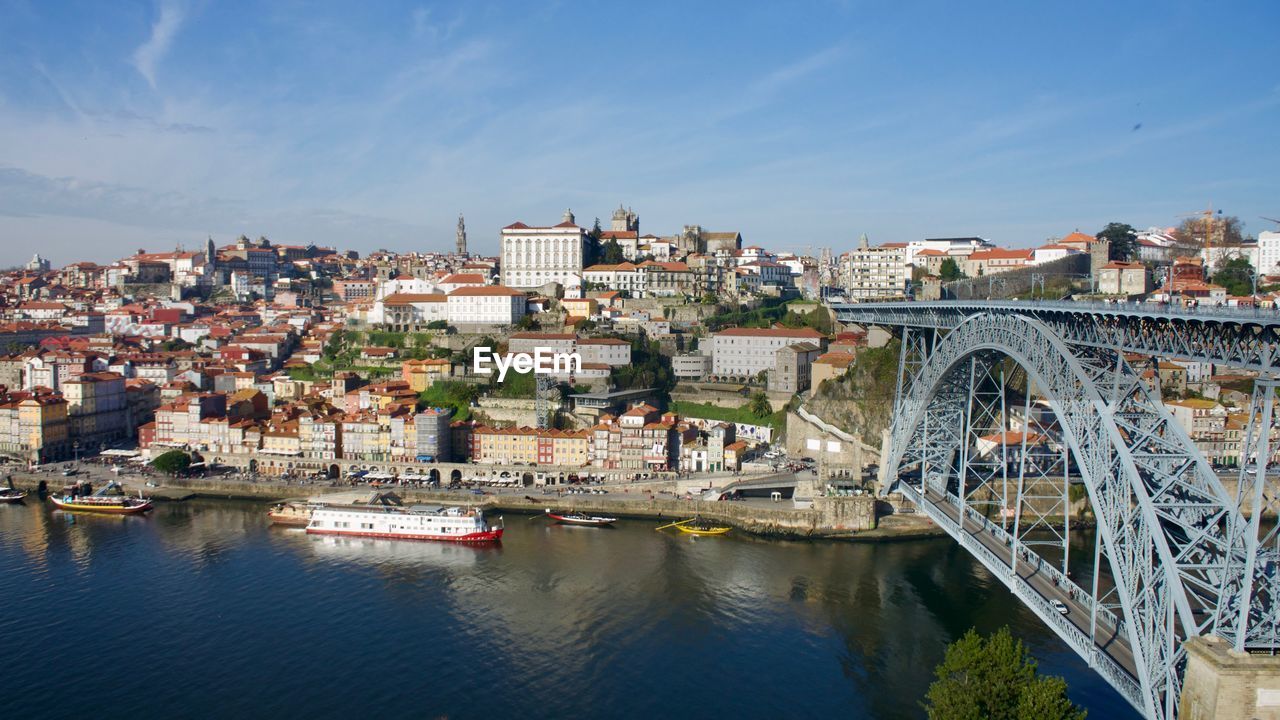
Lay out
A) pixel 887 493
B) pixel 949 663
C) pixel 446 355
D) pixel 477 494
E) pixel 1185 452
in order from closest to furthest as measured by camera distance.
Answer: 1. pixel 1185 452
2. pixel 949 663
3. pixel 887 493
4. pixel 477 494
5. pixel 446 355

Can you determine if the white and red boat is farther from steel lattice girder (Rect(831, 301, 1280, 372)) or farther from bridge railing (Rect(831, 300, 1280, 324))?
steel lattice girder (Rect(831, 301, 1280, 372))

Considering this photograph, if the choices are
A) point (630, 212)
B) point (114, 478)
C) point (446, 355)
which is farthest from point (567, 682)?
point (630, 212)

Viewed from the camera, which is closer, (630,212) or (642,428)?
(642,428)

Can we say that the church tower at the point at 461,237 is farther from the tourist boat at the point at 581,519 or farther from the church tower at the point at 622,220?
the tourist boat at the point at 581,519

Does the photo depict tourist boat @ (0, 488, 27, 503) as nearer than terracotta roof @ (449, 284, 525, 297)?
Yes

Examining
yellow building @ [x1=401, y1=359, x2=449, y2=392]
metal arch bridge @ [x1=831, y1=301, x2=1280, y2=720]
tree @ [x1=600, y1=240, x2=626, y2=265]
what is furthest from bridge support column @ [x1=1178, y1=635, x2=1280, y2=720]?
tree @ [x1=600, y1=240, x2=626, y2=265]

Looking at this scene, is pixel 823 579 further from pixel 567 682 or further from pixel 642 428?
pixel 642 428

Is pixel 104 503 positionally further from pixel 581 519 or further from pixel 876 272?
pixel 876 272
